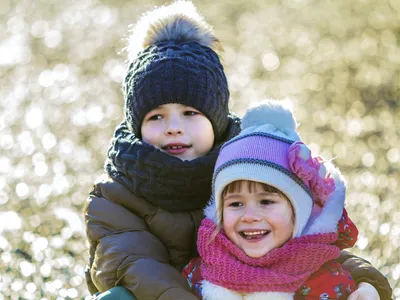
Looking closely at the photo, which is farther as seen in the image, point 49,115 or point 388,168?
point 49,115

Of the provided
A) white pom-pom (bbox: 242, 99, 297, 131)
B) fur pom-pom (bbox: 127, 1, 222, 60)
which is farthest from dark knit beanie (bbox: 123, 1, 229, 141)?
white pom-pom (bbox: 242, 99, 297, 131)

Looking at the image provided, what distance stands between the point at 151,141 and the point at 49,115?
214 inches

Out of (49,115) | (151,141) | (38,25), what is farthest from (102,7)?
(151,141)

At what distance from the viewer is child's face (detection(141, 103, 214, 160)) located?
3898mm

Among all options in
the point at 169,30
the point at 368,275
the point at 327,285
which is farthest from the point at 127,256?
the point at 169,30

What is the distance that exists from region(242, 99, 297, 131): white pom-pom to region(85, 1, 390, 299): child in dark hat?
1.08 ft

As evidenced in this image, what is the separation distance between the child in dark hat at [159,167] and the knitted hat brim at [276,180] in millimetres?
377

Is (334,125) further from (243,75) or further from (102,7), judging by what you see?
(102,7)

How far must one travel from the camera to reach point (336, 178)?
367 cm

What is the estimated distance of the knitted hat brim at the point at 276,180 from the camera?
3426 millimetres

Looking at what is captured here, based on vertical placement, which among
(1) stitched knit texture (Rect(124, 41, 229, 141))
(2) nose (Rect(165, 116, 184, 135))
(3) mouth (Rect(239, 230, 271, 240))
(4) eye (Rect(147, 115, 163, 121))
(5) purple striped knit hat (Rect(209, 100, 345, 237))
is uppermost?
(1) stitched knit texture (Rect(124, 41, 229, 141))

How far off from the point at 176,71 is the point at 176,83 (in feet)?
0.21

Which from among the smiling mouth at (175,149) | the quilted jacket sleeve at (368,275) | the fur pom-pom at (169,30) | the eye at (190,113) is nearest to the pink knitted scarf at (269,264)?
the quilted jacket sleeve at (368,275)

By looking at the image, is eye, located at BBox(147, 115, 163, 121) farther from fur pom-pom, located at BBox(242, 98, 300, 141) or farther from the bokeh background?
the bokeh background
